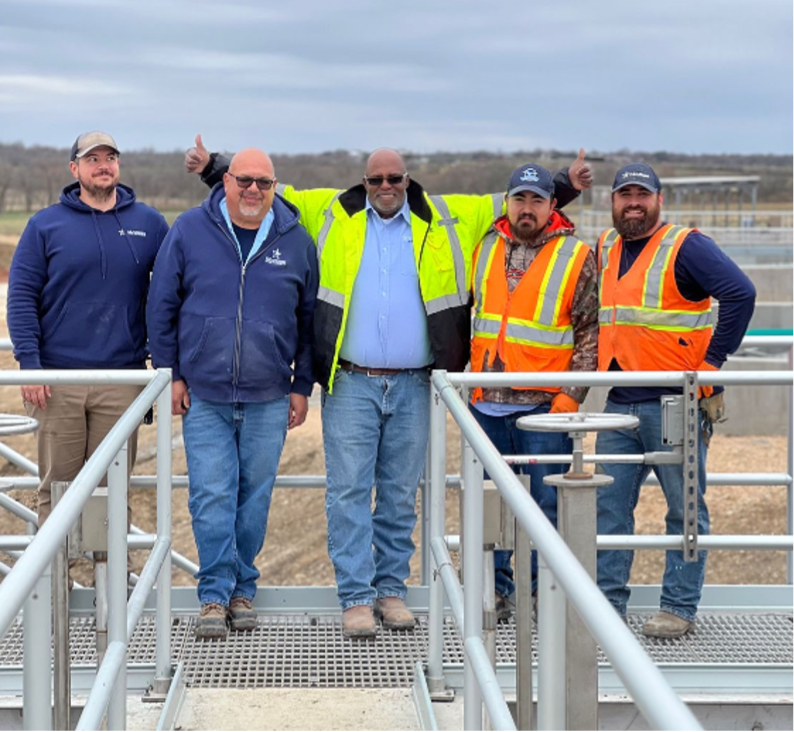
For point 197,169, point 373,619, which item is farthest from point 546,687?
point 197,169

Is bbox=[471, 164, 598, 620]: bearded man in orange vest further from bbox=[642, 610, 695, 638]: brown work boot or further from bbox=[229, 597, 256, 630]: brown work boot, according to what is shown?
bbox=[229, 597, 256, 630]: brown work boot

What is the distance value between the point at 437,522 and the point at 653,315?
1295mm

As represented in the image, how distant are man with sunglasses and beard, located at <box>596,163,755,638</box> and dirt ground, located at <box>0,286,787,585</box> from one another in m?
8.60

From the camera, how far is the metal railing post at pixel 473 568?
333 cm

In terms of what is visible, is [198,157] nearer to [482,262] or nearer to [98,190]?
[98,190]

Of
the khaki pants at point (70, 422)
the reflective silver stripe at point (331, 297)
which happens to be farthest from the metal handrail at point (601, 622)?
the khaki pants at point (70, 422)

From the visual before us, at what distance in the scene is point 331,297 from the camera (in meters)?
4.86

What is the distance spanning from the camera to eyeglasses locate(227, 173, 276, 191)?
4.71 metres

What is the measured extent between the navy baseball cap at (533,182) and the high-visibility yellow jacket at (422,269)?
0.27 meters

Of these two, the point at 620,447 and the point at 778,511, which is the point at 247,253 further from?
the point at 778,511

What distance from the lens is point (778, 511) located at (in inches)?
572

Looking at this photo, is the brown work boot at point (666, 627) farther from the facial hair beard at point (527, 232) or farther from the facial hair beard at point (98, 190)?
the facial hair beard at point (98, 190)

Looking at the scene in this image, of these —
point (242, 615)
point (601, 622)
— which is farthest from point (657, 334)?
point (601, 622)

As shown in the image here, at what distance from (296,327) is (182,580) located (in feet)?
33.8
